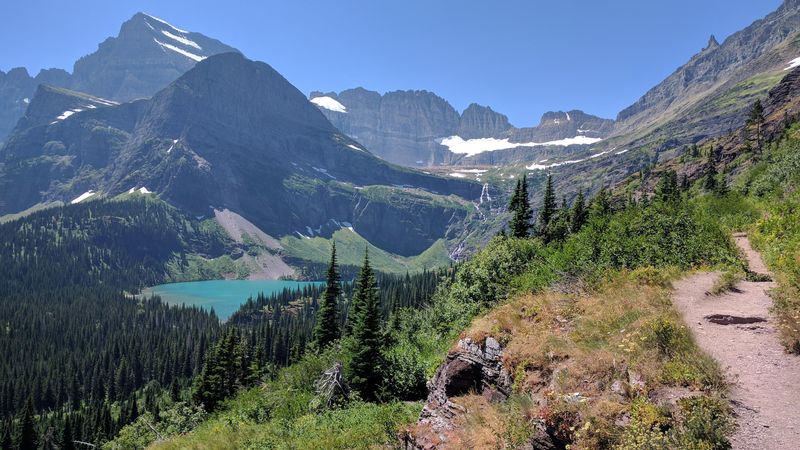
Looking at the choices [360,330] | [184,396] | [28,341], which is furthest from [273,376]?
[28,341]

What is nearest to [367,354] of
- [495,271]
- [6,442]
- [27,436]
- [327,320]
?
[495,271]

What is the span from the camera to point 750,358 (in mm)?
11477

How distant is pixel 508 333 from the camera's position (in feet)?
55.7

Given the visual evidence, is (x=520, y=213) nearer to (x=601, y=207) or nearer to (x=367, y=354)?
(x=601, y=207)

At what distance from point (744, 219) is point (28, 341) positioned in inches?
7895

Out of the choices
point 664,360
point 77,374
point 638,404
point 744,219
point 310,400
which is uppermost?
point 744,219

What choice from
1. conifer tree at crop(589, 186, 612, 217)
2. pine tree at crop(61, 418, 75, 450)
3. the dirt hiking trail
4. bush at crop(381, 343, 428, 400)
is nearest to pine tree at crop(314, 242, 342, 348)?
bush at crop(381, 343, 428, 400)

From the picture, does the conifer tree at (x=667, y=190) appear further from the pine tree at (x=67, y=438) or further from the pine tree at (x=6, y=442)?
the pine tree at (x=6, y=442)

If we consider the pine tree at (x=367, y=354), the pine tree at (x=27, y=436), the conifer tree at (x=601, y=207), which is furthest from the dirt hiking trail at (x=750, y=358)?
the pine tree at (x=27, y=436)

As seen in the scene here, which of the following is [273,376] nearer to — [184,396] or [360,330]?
[360,330]

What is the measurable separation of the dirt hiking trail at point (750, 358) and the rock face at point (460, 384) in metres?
6.54

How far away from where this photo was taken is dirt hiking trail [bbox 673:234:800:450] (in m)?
8.86

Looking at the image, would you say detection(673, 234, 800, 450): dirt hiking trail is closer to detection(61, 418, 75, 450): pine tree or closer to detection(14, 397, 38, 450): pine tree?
detection(14, 397, 38, 450): pine tree

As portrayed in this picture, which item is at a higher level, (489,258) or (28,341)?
(489,258)
